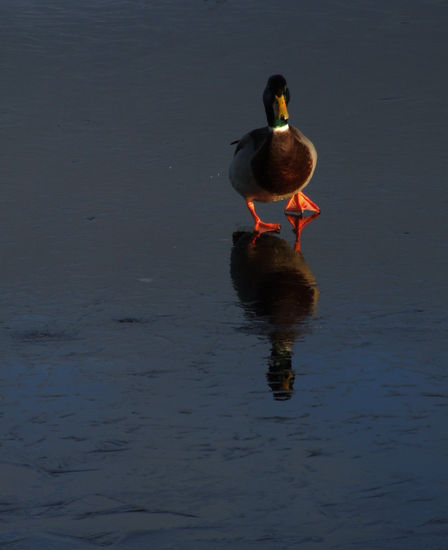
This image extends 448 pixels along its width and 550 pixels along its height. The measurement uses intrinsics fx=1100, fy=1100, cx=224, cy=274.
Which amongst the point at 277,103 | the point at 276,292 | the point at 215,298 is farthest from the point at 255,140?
the point at 215,298

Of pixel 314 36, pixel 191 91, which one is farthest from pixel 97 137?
pixel 314 36

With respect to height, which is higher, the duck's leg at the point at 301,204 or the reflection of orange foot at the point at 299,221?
the duck's leg at the point at 301,204

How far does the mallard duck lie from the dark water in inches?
6.2

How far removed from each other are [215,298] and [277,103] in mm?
1742

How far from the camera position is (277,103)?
6652 millimetres

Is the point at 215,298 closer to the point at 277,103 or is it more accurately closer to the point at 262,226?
the point at 262,226

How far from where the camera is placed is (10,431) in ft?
13.3

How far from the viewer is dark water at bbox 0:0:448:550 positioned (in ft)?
11.7

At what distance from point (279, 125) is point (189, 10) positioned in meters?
4.46

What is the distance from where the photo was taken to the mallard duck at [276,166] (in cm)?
654

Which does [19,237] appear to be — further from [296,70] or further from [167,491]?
[296,70]

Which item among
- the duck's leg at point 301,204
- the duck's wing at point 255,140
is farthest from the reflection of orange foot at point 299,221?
→ the duck's wing at point 255,140

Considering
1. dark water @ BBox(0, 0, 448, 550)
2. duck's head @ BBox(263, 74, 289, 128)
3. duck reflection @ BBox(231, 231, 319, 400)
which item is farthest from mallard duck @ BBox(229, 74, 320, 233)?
duck reflection @ BBox(231, 231, 319, 400)

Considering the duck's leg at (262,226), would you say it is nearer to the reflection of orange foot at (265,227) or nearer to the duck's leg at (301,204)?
the reflection of orange foot at (265,227)
